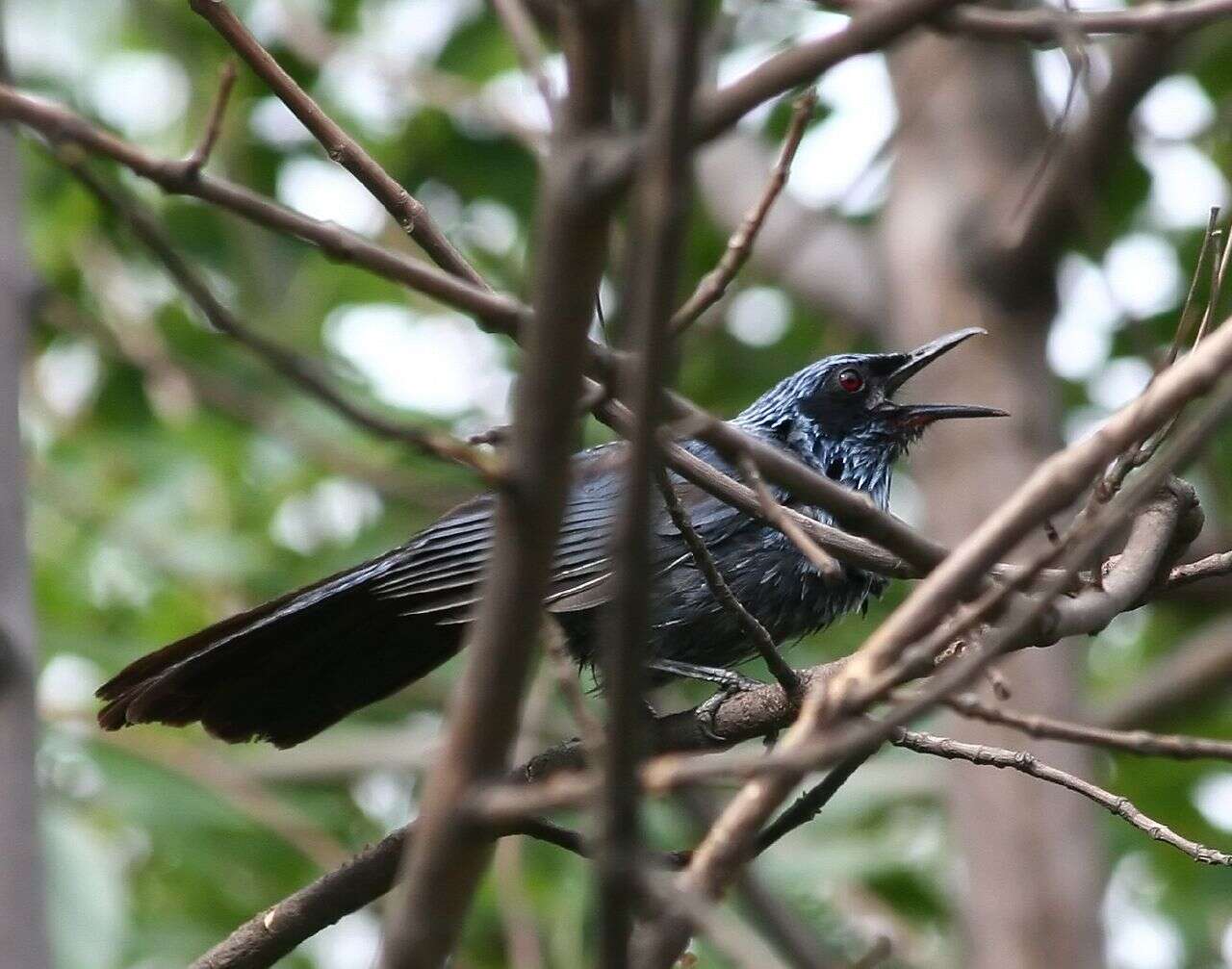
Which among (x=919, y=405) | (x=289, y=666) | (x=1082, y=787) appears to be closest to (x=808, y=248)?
(x=919, y=405)

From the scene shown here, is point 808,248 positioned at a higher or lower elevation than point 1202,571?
higher

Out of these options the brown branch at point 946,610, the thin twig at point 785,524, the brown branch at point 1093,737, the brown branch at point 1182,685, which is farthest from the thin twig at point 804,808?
the brown branch at point 1182,685

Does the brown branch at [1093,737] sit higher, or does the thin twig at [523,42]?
the thin twig at [523,42]

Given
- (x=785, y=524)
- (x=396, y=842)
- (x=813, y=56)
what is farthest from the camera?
(x=396, y=842)

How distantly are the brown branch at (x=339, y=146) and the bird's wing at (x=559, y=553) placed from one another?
157 cm

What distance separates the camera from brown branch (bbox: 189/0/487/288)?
279cm

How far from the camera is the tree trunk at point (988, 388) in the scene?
6766 mm

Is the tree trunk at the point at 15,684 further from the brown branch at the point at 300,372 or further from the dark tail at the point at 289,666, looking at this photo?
the dark tail at the point at 289,666

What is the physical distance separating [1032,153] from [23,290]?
18.7ft

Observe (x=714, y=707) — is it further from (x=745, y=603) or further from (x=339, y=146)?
(x=339, y=146)

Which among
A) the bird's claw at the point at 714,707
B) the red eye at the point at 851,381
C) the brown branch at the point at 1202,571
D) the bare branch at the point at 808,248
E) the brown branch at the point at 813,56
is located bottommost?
the brown branch at the point at 1202,571

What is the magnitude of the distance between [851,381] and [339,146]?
3.10 metres

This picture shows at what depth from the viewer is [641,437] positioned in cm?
163

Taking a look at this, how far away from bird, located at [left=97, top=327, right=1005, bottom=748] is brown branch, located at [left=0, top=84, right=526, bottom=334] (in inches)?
91.1
